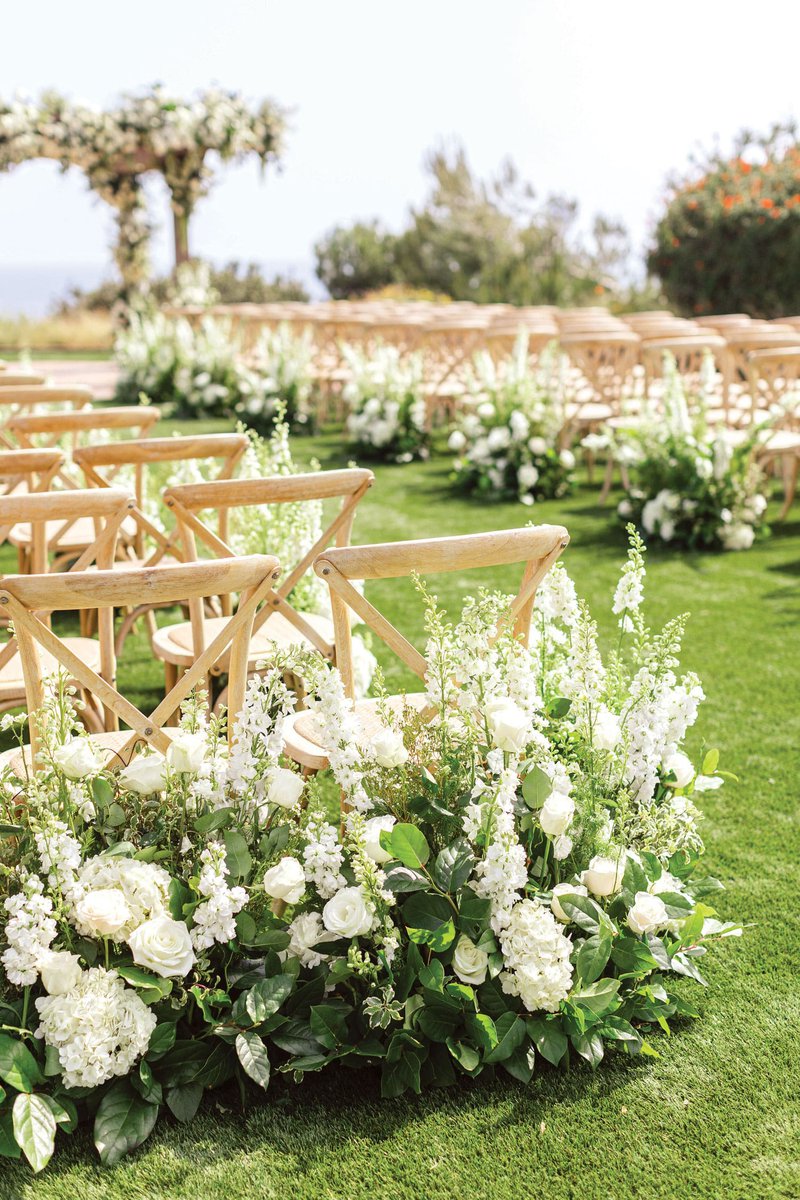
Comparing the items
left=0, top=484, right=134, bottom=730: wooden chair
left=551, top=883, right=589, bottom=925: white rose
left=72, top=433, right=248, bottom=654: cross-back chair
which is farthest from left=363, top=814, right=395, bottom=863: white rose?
left=72, top=433, right=248, bottom=654: cross-back chair

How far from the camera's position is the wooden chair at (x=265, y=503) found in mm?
2850

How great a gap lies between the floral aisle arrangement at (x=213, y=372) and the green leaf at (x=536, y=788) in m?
7.34

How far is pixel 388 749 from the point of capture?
2.21m

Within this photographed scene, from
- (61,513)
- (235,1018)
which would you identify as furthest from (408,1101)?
(61,513)

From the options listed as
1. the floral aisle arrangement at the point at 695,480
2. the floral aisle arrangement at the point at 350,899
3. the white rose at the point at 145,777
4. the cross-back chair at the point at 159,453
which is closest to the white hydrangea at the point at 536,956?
the floral aisle arrangement at the point at 350,899

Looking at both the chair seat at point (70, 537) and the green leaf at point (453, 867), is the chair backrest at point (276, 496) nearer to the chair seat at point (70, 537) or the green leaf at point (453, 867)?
the green leaf at point (453, 867)

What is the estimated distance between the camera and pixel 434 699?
227 centimetres

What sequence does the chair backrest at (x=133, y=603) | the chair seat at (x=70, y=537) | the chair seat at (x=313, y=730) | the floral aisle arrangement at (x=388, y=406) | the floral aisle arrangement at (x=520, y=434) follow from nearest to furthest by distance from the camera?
the chair backrest at (x=133, y=603) → the chair seat at (x=313, y=730) → the chair seat at (x=70, y=537) → the floral aisle arrangement at (x=520, y=434) → the floral aisle arrangement at (x=388, y=406)

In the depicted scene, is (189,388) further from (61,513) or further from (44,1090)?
(44,1090)

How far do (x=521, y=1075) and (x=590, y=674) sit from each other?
80cm

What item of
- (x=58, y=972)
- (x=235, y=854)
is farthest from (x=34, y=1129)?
(x=235, y=854)

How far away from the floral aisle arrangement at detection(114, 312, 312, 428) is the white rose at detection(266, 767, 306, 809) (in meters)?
7.20

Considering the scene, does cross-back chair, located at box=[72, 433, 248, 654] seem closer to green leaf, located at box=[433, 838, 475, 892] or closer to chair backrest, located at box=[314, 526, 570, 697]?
chair backrest, located at box=[314, 526, 570, 697]

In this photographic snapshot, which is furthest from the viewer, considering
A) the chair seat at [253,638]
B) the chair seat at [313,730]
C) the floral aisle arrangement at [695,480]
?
the floral aisle arrangement at [695,480]
